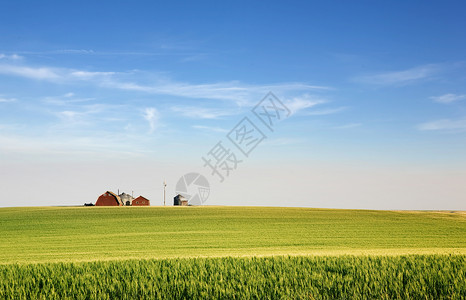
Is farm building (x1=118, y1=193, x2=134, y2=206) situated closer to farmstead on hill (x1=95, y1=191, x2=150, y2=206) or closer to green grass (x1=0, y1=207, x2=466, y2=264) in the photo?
farmstead on hill (x1=95, y1=191, x2=150, y2=206)

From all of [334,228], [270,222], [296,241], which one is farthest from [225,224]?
[296,241]

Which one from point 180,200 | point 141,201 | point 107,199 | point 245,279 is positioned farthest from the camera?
point 141,201

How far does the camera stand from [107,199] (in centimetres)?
7881

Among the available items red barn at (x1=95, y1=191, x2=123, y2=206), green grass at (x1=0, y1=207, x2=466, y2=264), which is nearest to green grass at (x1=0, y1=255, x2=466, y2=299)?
green grass at (x1=0, y1=207, x2=466, y2=264)

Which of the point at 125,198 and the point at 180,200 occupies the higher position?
the point at 125,198

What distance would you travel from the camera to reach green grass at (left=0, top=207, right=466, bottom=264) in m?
19.1

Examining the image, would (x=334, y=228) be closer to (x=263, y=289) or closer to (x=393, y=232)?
(x=393, y=232)

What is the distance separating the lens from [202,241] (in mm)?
24203

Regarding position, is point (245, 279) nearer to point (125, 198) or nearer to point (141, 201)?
point (141, 201)

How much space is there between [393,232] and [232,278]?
984 inches

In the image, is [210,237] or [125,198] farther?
[125,198]

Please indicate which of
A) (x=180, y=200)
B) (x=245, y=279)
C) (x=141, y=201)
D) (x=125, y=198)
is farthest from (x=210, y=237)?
(x=125, y=198)

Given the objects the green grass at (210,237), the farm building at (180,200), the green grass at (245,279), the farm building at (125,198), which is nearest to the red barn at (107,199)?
A: the farm building at (125,198)

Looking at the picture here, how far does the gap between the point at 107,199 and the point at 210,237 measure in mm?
57558
